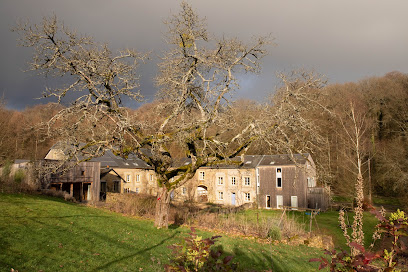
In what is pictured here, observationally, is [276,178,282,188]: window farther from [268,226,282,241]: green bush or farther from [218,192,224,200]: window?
[268,226,282,241]: green bush

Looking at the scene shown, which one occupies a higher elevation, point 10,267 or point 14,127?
point 14,127

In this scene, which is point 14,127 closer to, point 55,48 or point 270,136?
point 55,48

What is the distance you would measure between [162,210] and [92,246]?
4.85 metres

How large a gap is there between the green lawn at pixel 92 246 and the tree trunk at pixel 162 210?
0.35m

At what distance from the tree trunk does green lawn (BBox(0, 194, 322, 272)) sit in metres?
0.35

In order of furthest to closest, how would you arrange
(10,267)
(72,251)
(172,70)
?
(172,70) → (72,251) → (10,267)

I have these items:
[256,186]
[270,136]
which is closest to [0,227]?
[270,136]

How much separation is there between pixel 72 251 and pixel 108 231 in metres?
3.07

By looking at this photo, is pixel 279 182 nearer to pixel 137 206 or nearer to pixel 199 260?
pixel 137 206

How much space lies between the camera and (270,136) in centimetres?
1284

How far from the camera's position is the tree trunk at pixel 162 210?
1275 centimetres

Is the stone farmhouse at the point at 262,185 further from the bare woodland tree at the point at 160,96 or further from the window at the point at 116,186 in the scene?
the bare woodland tree at the point at 160,96

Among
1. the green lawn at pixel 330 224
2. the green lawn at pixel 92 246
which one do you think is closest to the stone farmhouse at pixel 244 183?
the green lawn at pixel 330 224

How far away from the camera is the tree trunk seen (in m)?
12.8
